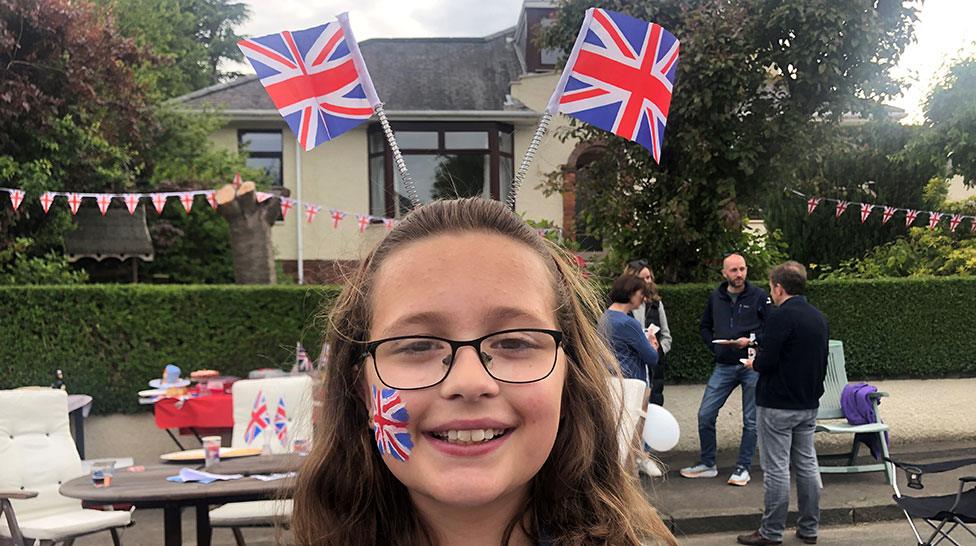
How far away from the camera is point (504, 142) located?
50.7ft

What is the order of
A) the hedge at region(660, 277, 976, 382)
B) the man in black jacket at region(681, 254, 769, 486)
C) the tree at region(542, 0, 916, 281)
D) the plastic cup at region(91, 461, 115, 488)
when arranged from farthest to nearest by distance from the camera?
the hedge at region(660, 277, 976, 382), the tree at region(542, 0, 916, 281), the man in black jacket at region(681, 254, 769, 486), the plastic cup at region(91, 461, 115, 488)

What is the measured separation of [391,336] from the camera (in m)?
1.16

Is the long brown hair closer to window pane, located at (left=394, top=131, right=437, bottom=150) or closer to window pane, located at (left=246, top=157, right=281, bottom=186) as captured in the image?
window pane, located at (left=394, top=131, right=437, bottom=150)

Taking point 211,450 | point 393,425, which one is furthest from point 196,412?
point 393,425

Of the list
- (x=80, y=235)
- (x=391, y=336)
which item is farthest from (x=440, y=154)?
(x=391, y=336)

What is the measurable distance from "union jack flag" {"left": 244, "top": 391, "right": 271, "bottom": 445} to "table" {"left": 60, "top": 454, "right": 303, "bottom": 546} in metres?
1.05

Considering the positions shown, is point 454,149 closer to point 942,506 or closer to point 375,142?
point 375,142

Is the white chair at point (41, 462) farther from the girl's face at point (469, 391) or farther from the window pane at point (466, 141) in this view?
the window pane at point (466, 141)

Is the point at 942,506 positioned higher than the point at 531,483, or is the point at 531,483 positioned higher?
the point at 531,483

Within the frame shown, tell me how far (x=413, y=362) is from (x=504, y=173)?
1444 centimetres

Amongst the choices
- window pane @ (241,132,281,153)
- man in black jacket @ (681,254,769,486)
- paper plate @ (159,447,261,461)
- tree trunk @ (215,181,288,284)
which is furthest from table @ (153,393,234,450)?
window pane @ (241,132,281,153)

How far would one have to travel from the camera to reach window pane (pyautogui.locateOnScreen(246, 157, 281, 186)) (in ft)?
52.0

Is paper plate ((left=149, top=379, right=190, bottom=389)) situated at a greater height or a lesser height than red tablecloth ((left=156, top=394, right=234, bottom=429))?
greater

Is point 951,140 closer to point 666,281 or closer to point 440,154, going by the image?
point 666,281
